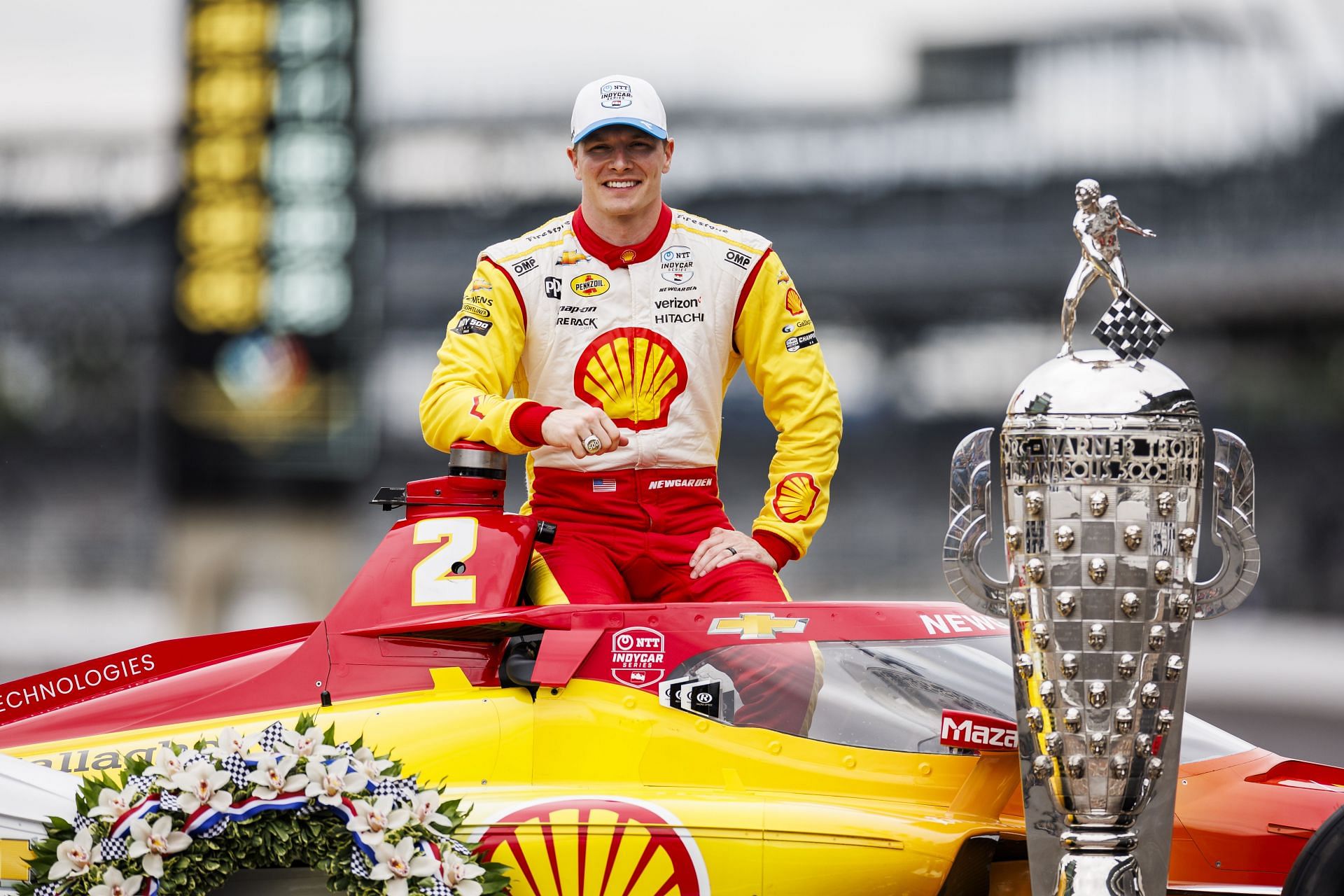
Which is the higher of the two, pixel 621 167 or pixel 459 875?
pixel 621 167

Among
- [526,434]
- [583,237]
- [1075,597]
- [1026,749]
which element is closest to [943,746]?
[1026,749]

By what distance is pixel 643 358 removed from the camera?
4066 millimetres

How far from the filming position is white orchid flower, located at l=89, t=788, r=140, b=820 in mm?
3088

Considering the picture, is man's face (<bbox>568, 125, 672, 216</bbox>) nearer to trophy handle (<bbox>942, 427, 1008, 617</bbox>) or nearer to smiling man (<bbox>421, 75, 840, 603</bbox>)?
smiling man (<bbox>421, 75, 840, 603</bbox>)

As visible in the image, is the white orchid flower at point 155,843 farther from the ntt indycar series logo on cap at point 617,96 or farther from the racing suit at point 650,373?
the ntt indycar series logo on cap at point 617,96

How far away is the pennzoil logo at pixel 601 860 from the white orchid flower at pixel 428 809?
5.7 inches

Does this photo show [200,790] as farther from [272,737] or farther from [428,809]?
[428,809]

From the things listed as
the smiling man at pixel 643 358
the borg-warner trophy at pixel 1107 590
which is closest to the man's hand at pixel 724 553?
the smiling man at pixel 643 358

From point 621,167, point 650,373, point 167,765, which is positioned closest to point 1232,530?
point 650,373

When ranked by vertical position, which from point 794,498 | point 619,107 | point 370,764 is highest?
point 619,107

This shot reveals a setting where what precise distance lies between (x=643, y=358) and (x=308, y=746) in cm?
135

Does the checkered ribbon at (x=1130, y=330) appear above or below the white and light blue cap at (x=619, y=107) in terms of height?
below

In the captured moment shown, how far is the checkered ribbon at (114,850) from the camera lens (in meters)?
3.05

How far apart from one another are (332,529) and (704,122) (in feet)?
37.8
